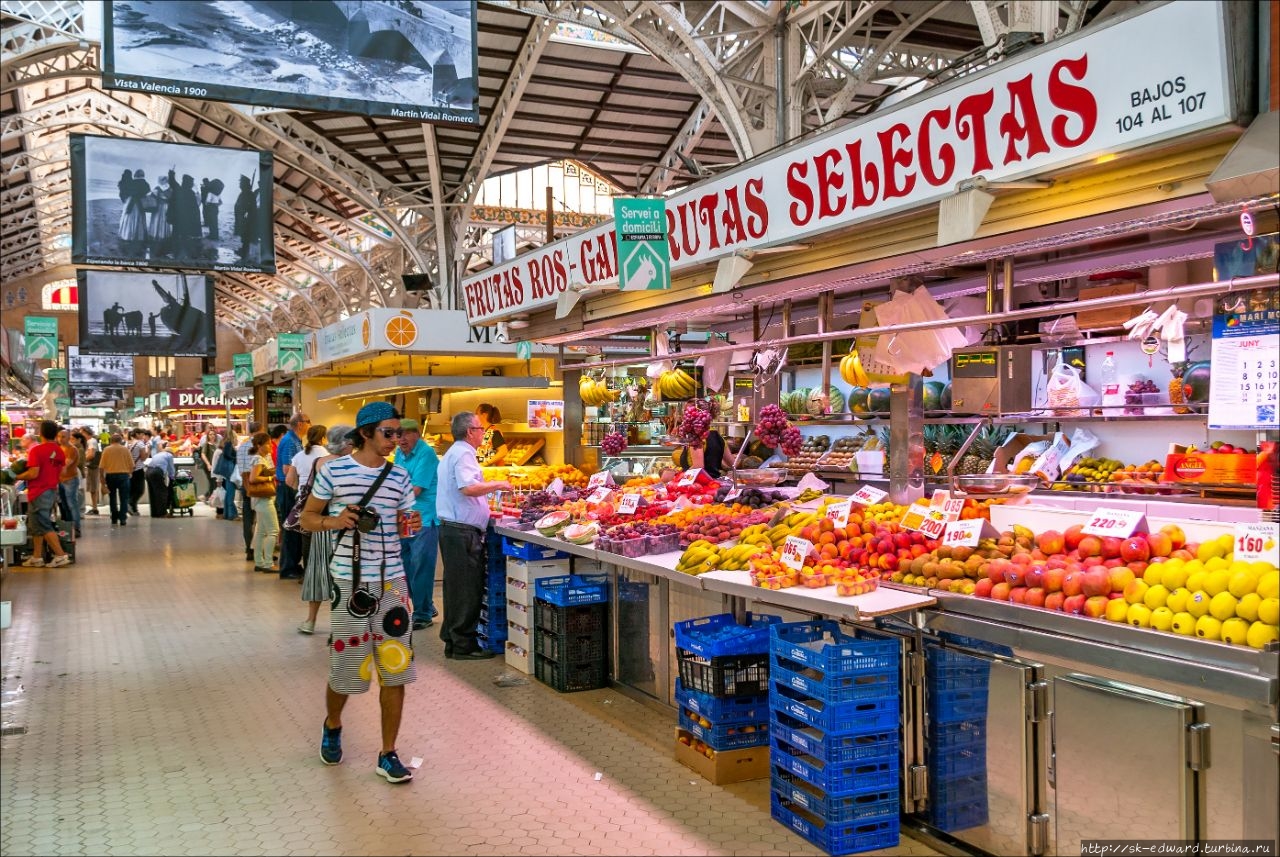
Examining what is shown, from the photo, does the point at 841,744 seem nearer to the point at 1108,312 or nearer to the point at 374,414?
the point at 374,414

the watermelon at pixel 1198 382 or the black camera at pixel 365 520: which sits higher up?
the watermelon at pixel 1198 382

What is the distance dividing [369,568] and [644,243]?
109 inches

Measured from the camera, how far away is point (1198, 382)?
7.00 m

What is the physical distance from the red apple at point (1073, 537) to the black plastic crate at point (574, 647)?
2.94 metres

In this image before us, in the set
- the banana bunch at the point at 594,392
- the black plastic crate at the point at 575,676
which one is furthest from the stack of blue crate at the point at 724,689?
the banana bunch at the point at 594,392

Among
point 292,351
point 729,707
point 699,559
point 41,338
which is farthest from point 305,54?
point 41,338

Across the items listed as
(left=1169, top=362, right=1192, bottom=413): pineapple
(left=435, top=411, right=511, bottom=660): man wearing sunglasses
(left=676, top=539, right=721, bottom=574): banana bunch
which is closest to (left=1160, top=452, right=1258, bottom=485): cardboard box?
(left=1169, top=362, right=1192, bottom=413): pineapple

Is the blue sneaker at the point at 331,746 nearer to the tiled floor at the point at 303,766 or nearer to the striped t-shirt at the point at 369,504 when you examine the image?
the tiled floor at the point at 303,766

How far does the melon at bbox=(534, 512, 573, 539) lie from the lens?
6.29 meters

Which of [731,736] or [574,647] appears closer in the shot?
[731,736]

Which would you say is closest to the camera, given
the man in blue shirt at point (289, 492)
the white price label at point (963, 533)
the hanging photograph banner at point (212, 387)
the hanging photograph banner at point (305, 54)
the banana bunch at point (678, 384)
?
the white price label at point (963, 533)

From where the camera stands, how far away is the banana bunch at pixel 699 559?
16.4ft

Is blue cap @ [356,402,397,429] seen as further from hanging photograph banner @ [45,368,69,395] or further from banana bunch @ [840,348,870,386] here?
hanging photograph banner @ [45,368,69,395]

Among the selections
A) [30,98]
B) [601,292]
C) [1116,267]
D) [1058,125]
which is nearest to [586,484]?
[601,292]
